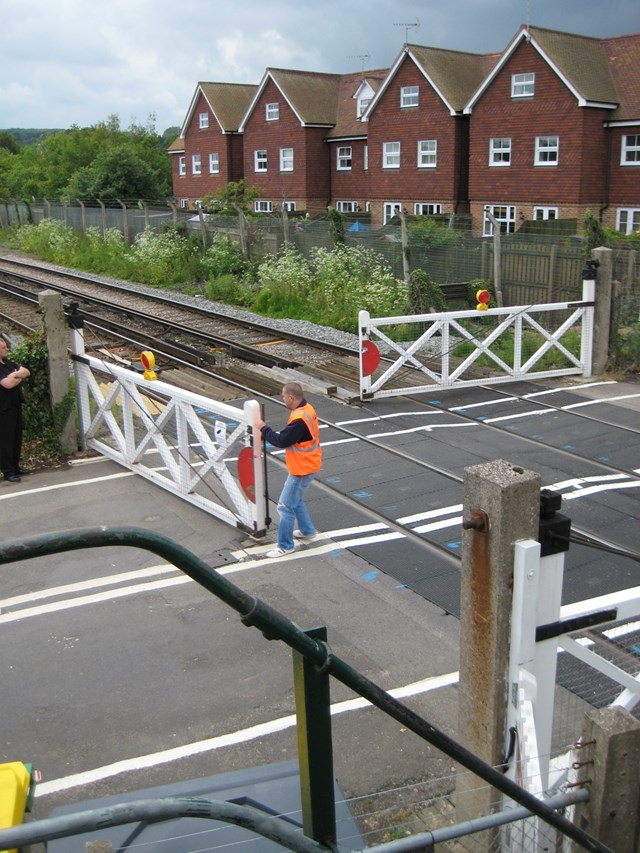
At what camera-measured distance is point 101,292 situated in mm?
26484

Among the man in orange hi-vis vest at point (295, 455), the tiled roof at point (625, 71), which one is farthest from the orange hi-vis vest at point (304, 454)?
the tiled roof at point (625, 71)

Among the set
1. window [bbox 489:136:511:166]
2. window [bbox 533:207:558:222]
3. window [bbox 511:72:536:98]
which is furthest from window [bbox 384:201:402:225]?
window [bbox 533:207:558:222]

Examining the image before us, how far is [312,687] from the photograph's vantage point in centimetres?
256

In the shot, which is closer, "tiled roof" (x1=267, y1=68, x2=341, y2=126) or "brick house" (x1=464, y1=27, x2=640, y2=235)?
"brick house" (x1=464, y1=27, x2=640, y2=235)

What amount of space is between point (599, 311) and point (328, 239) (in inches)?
410

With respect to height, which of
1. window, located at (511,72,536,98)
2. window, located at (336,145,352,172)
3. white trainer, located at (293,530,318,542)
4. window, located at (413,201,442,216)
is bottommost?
white trainer, located at (293,530,318,542)

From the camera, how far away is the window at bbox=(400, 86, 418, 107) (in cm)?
4072

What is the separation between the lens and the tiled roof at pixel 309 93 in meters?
47.7

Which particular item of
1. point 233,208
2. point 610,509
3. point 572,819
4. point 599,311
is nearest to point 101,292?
point 233,208

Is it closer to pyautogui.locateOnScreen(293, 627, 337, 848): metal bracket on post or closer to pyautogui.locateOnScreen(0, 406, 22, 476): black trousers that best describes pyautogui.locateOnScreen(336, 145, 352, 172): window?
pyautogui.locateOnScreen(0, 406, 22, 476): black trousers

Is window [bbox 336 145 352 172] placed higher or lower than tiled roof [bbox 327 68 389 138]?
lower

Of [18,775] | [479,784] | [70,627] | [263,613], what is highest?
[263,613]

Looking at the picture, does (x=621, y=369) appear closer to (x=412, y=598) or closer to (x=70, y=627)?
(x=412, y=598)

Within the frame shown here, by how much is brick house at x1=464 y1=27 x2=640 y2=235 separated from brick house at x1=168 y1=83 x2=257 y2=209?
19466 millimetres
